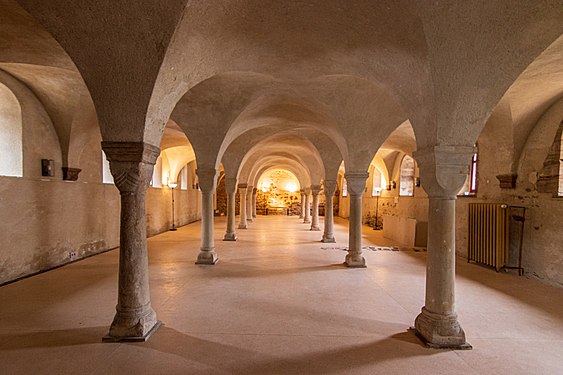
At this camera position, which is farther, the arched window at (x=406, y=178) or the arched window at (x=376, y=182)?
the arched window at (x=376, y=182)

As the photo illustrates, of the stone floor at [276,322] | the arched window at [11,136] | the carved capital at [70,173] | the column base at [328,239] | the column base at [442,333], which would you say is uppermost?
the arched window at [11,136]

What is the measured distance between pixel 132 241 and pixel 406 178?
12.4 m

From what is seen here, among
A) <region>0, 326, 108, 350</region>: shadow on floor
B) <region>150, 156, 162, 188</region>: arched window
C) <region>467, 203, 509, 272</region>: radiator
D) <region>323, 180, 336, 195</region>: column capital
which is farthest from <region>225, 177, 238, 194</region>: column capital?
<region>0, 326, 108, 350</region>: shadow on floor

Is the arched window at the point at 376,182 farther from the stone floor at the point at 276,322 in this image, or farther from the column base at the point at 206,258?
the column base at the point at 206,258

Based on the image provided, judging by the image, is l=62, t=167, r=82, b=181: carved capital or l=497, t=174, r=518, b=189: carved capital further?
l=62, t=167, r=82, b=181: carved capital

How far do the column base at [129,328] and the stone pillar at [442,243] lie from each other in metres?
3.16

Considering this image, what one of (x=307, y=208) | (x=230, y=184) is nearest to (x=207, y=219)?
(x=230, y=184)

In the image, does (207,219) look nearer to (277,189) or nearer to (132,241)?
(132,241)

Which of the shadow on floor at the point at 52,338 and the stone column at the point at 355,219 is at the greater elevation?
the stone column at the point at 355,219

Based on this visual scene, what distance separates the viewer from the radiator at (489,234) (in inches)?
271

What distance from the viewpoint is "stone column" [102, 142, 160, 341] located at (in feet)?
11.3

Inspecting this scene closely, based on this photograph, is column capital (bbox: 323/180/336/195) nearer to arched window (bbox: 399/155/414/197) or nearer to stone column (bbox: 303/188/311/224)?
arched window (bbox: 399/155/414/197)

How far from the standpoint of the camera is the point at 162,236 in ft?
38.4

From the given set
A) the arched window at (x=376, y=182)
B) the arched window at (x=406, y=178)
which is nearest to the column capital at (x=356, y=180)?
the arched window at (x=406, y=178)
